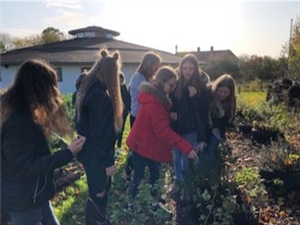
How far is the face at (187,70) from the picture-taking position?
385 centimetres

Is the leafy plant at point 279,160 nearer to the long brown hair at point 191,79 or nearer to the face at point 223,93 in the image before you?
the face at point 223,93

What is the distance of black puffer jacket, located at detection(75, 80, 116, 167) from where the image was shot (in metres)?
2.76

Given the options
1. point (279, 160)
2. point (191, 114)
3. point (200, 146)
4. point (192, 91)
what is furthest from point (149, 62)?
point (279, 160)

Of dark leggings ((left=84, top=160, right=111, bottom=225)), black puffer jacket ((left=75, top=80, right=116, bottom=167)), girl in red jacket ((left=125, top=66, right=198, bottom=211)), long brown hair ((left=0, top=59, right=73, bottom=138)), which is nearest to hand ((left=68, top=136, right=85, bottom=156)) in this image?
long brown hair ((left=0, top=59, right=73, bottom=138))

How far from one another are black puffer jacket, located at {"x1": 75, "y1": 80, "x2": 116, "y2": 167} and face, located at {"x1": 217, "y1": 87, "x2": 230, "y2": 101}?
1.80 m

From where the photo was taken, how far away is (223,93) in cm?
408

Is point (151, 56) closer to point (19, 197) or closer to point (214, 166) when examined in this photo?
point (214, 166)

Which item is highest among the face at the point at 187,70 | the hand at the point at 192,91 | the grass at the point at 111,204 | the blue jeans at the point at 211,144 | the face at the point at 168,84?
the face at the point at 187,70

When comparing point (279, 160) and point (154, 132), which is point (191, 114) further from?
point (279, 160)

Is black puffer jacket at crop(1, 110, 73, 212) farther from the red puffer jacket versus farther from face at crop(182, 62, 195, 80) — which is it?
face at crop(182, 62, 195, 80)

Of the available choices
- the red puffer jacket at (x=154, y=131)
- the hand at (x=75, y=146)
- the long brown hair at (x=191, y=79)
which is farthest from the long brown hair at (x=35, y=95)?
the long brown hair at (x=191, y=79)

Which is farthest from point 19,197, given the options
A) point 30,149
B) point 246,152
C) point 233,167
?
point 246,152

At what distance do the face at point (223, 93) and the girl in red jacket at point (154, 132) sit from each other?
762mm

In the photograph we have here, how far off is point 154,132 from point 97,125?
3.15ft
